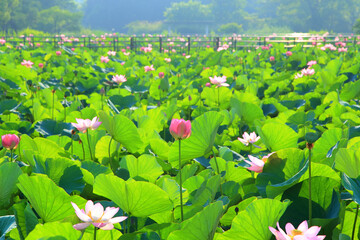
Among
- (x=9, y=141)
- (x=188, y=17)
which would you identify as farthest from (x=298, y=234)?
(x=188, y=17)

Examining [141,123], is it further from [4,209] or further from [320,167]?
[320,167]

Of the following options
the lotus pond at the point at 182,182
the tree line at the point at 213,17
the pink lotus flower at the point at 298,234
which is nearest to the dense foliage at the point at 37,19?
the tree line at the point at 213,17

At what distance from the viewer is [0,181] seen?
0.77 meters

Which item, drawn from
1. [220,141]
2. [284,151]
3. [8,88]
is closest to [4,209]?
[284,151]

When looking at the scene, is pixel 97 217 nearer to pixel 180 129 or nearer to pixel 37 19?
pixel 180 129

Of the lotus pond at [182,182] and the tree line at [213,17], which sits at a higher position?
the tree line at [213,17]

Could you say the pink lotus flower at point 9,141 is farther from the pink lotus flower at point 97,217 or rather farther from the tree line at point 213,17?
the tree line at point 213,17

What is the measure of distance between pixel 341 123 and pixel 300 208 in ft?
2.84

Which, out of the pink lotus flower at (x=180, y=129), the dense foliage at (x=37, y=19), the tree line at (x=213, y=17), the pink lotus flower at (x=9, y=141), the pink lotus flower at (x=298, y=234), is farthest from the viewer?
the tree line at (x=213, y=17)

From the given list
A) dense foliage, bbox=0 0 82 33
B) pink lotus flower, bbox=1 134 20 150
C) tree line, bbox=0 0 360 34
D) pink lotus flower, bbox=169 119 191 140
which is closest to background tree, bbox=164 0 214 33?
tree line, bbox=0 0 360 34

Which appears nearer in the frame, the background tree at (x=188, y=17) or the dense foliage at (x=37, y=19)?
the dense foliage at (x=37, y=19)

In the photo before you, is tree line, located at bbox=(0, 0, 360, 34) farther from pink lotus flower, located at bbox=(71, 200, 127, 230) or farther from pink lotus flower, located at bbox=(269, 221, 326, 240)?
pink lotus flower, located at bbox=(269, 221, 326, 240)

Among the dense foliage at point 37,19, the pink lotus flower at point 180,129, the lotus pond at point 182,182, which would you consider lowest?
the lotus pond at point 182,182

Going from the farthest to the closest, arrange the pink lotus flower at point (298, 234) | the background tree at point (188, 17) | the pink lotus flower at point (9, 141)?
1. the background tree at point (188, 17)
2. the pink lotus flower at point (9, 141)
3. the pink lotus flower at point (298, 234)
